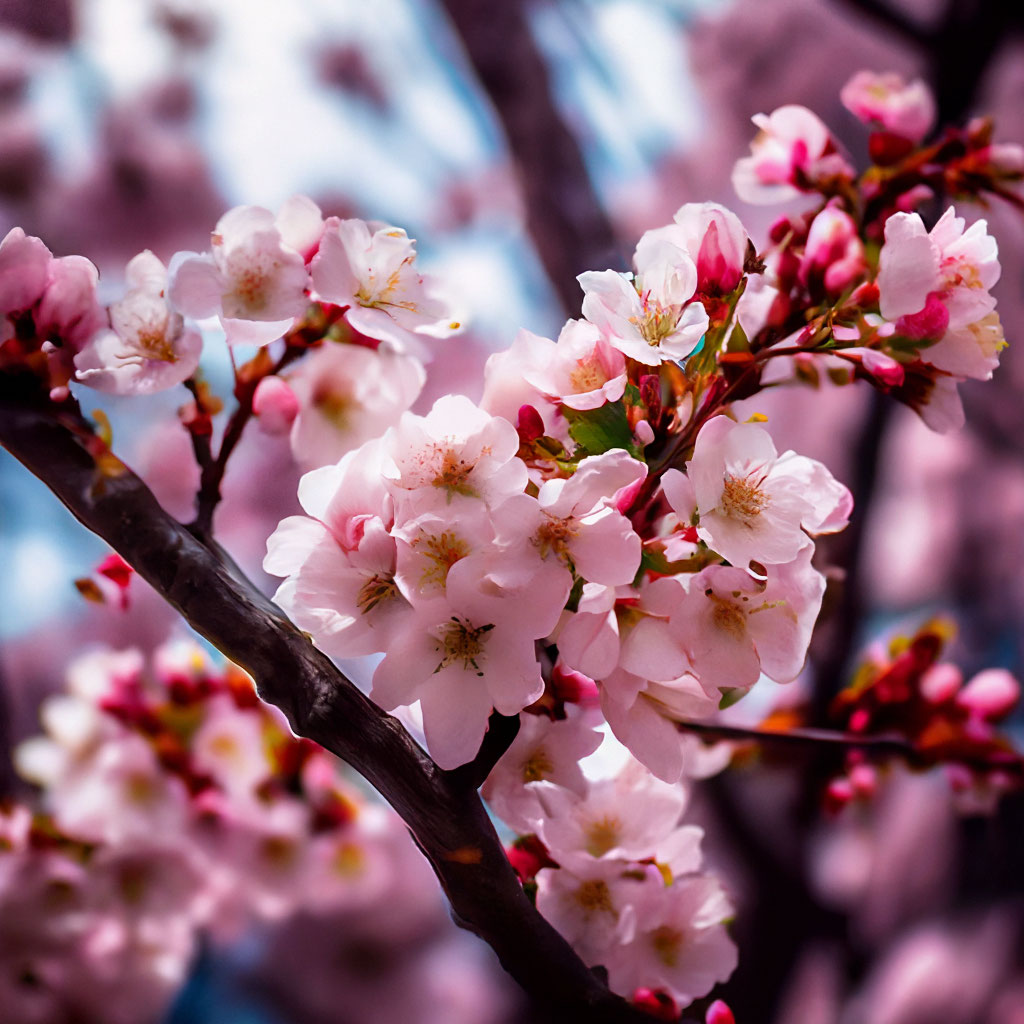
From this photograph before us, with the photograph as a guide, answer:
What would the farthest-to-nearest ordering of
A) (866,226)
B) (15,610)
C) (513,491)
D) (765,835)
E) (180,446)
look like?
(765,835)
(15,610)
(180,446)
(866,226)
(513,491)

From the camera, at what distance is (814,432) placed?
58.4 inches

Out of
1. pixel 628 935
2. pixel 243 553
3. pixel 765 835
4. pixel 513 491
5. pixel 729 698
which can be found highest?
pixel 513 491

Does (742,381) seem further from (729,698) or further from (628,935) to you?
(628,935)

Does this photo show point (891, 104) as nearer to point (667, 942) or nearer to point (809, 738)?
point (809, 738)

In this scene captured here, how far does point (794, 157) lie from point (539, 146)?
2.15 ft

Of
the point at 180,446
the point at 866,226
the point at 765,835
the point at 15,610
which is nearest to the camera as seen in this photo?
the point at 866,226

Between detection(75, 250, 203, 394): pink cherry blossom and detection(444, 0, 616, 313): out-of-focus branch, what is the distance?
61 cm

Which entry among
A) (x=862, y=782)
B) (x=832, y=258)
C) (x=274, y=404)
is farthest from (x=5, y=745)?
(x=832, y=258)

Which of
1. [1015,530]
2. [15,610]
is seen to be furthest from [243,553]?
[1015,530]

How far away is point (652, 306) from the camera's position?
31 centimetres

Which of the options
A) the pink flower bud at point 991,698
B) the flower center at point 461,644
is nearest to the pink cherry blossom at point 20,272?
the flower center at point 461,644

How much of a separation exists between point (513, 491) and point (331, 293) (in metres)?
0.12

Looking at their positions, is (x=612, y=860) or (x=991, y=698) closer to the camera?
(x=612, y=860)

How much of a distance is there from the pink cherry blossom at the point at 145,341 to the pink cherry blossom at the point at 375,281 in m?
0.06
